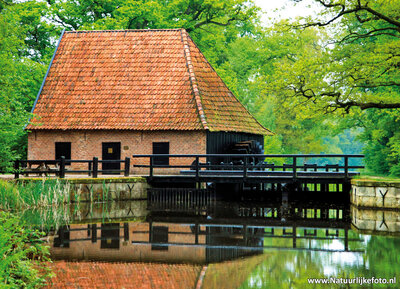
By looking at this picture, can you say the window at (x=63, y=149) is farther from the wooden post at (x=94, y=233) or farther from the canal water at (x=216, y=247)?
the wooden post at (x=94, y=233)

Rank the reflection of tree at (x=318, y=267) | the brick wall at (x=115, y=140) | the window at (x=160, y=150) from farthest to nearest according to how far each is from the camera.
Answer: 1. the window at (x=160, y=150)
2. the brick wall at (x=115, y=140)
3. the reflection of tree at (x=318, y=267)

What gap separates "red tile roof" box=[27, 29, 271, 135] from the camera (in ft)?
90.5

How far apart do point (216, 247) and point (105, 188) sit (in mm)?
9931

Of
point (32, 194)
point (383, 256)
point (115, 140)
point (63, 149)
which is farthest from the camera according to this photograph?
point (63, 149)

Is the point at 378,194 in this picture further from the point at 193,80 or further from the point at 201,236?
the point at 193,80

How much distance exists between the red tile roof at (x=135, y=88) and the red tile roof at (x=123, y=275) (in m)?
15.1

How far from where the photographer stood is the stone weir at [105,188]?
71.6 feet

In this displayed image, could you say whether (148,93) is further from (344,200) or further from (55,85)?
(344,200)

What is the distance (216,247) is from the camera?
1359 centimetres

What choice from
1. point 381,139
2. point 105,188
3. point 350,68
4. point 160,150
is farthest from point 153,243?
point 381,139

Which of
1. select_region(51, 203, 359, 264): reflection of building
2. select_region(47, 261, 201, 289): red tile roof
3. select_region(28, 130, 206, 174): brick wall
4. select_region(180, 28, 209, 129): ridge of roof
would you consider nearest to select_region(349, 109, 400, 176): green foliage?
select_region(180, 28, 209, 129): ridge of roof

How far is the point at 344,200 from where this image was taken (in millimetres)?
23328

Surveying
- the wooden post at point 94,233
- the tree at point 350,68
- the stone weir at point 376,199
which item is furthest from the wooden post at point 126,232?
Result: the tree at point 350,68

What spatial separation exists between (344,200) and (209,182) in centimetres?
528
